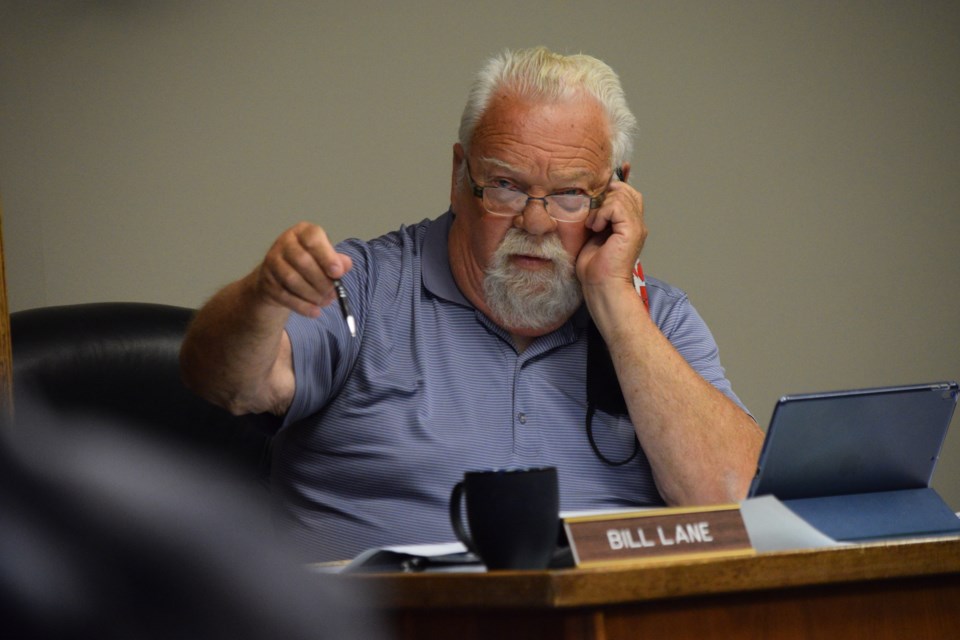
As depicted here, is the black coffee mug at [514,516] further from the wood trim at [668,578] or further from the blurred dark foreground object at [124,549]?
the blurred dark foreground object at [124,549]

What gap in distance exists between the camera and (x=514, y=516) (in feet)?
2.96

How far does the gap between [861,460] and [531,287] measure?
0.86 m

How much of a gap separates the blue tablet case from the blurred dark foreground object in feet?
2.86

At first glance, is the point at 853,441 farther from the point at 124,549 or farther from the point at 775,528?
the point at 124,549

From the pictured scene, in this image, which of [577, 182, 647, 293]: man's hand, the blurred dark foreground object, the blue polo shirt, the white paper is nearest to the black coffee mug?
the white paper

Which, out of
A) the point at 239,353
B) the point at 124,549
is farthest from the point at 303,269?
the point at 124,549

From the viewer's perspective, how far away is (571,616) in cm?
83

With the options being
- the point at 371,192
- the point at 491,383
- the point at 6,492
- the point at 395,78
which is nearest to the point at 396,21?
the point at 395,78

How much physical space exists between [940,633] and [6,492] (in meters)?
0.93

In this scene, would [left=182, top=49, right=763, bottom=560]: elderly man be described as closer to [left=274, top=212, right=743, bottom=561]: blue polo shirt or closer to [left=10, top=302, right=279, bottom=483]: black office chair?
[left=274, top=212, right=743, bottom=561]: blue polo shirt

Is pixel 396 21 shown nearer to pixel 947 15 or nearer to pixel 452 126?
pixel 452 126

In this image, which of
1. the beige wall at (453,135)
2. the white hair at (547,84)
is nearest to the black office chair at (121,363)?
the white hair at (547,84)

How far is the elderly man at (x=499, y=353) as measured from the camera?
5.72 feet

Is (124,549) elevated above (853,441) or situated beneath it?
elevated above
